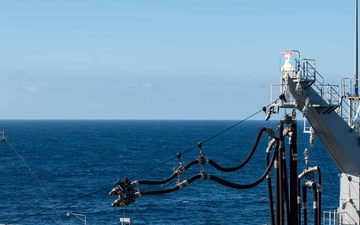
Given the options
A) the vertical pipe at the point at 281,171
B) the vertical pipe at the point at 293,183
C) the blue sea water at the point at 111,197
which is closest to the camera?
the vertical pipe at the point at 281,171

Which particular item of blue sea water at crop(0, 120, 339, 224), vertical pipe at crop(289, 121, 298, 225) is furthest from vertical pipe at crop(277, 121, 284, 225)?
blue sea water at crop(0, 120, 339, 224)

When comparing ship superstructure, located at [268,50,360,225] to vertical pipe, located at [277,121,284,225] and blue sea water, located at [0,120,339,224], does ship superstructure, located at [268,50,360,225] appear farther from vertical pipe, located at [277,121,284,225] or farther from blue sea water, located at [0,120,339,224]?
blue sea water, located at [0,120,339,224]

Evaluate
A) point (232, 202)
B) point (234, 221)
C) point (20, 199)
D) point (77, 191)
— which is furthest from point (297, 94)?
point (77, 191)

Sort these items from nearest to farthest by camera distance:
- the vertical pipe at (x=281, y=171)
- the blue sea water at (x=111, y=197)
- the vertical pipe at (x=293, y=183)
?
the vertical pipe at (x=281, y=171) → the vertical pipe at (x=293, y=183) → the blue sea water at (x=111, y=197)

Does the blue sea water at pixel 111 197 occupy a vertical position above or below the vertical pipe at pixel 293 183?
below

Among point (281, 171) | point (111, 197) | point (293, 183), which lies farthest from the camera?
point (111, 197)

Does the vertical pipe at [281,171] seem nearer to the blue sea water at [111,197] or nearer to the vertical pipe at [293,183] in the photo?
the vertical pipe at [293,183]

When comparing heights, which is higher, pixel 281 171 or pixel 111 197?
pixel 281 171

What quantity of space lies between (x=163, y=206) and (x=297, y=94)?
65.6 meters

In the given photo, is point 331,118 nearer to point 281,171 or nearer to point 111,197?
point 281,171

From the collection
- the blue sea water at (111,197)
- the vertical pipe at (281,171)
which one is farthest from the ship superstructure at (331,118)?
the blue sea water at (111,197)

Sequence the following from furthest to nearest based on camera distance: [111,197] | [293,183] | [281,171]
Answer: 1. [111,197]
2. [281,171]
3. [293,183]

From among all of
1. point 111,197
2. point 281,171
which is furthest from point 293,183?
point 111,197

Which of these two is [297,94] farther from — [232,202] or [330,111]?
[232,202]
